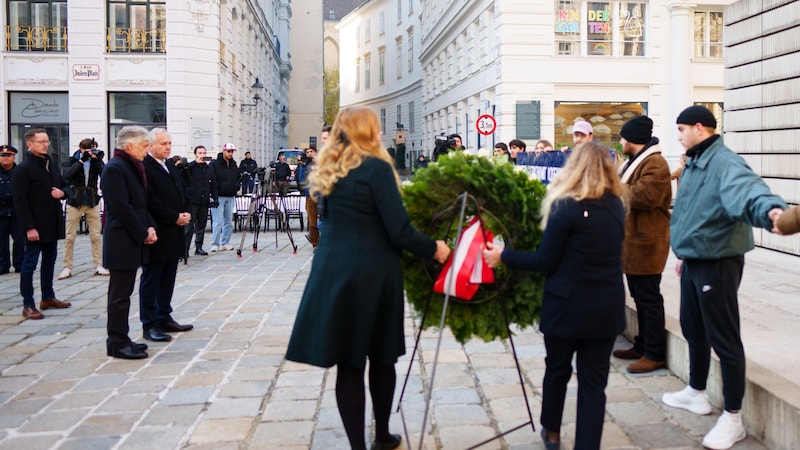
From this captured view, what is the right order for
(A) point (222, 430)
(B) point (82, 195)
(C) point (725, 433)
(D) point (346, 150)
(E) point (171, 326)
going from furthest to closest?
1. (B) point (82, 195)
2. (E) point (171, 326)
3. (A) point (222, 430)
4. (C) point (725, 433)
5. (D) point (346, 150)

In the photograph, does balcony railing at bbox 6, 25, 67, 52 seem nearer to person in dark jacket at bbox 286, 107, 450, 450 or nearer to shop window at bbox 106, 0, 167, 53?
shop window at bbox 106, 0, 167, 53

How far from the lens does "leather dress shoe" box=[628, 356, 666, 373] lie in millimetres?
5867

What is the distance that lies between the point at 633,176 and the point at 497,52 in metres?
23.7

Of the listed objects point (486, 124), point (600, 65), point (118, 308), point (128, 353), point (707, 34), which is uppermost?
point (707, 34)

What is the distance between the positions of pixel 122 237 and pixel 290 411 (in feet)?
8.11

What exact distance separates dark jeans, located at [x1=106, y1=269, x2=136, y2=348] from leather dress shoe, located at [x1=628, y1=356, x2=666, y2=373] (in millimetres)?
4134

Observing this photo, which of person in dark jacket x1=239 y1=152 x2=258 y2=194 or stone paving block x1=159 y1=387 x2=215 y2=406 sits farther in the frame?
person in dark jacket x1=239 y1=152 x2=258 y2=194

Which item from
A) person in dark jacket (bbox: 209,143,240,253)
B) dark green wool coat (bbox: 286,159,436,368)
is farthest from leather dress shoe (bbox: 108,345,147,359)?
person in dark jacket (bbox: 209,143,240,253)

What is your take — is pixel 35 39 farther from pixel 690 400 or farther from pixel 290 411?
pixel 690 400

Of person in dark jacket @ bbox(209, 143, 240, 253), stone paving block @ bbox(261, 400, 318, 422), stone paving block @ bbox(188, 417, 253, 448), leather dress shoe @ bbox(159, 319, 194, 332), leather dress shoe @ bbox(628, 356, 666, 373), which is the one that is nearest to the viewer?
stone paving block @ bbox(188, 417, 253, 448)

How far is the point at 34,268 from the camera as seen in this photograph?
8500 millimetres

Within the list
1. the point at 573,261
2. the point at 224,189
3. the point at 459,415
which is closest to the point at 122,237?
the point at 459,415

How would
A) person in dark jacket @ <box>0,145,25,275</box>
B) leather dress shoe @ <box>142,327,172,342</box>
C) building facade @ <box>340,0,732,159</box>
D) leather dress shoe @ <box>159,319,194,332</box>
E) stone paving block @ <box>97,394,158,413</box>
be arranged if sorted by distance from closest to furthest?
stone paving block @ <box>97,394,158,413</box> → leather dress shoe @ <box>142,327,172,342</box> → leather dress shoe @ <box>159,319,194,332</box> → person in dark jacket @ <box>0,145,25,275</box> → building facade @ <box>340,0,732,159</box>

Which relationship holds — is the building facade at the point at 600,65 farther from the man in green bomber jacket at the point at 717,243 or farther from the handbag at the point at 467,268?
the handbag at the point at 467,268
